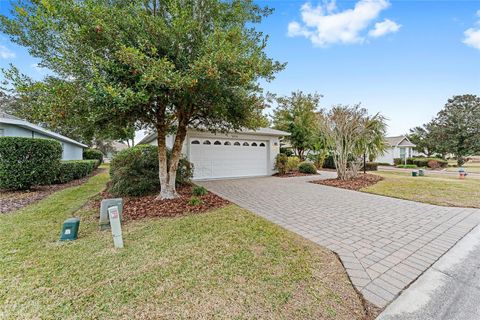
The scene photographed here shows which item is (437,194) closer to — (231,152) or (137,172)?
(231,152)

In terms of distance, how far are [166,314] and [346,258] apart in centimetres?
A: 252

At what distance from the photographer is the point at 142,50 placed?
4156 mm

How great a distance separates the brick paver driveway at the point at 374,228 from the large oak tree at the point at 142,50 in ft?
11.0

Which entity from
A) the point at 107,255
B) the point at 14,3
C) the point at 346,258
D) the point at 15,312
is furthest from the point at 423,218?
the point at 14,3

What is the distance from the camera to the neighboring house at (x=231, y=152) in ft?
34.9

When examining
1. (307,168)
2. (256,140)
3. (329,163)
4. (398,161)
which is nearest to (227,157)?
(256,140)

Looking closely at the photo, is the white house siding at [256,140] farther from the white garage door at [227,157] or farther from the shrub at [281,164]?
the shrub at [281,164]

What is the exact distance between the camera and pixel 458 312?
2029mm

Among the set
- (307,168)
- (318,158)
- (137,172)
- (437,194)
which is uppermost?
(318,158)

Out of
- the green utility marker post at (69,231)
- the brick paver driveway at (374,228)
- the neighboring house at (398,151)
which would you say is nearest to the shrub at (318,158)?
Answer: the brick paver driveway at (374,228)

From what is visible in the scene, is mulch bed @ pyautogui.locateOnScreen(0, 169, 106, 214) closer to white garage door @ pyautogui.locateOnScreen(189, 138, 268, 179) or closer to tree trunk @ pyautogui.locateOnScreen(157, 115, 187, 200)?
tree trunk @ pyautogui.locateOnScreen(157, 115, 187, 200)

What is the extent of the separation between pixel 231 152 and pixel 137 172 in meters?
5.58

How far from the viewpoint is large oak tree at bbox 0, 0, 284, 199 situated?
376 cm

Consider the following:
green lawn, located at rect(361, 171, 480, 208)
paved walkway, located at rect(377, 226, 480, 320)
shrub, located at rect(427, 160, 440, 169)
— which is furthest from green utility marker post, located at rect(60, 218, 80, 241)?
shrub, located at rect(427, 160, 440, 169)
